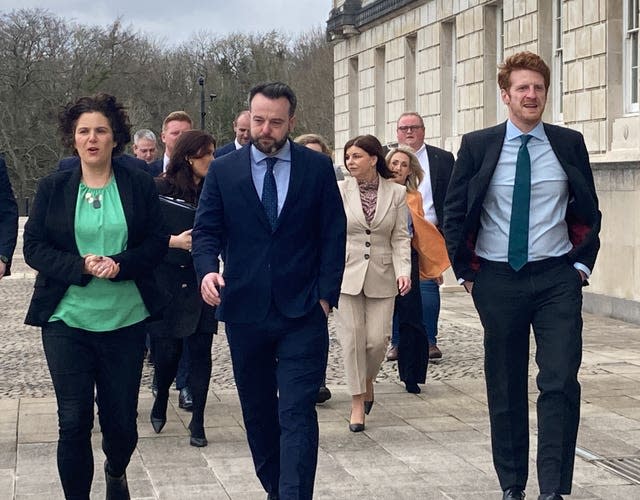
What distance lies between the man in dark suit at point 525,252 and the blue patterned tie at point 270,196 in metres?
0.86

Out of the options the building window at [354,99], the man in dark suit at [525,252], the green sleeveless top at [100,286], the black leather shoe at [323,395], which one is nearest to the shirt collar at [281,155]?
the green sleeveless top at [100,286]

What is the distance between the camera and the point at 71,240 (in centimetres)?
562

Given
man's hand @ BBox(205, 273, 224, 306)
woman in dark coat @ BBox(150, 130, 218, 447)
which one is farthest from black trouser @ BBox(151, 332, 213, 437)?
man's hand @ BBox(205, 273, 224, 306)

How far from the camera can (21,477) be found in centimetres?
678

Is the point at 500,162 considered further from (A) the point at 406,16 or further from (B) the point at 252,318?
(A) the point at 406,16

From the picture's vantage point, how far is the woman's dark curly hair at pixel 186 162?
8078 millimetres

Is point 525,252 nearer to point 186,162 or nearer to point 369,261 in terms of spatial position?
point 369,261

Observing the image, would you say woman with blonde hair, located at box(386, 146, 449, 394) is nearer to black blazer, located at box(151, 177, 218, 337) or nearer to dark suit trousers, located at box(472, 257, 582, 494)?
black blazer, located at box(151, 177, 218, 337)

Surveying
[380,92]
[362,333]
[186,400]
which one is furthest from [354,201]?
[380,92]

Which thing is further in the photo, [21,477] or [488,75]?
[488,75]

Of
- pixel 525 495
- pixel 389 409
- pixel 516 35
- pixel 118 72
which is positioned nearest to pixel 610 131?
pixel 516 35

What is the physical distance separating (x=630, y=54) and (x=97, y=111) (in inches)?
472

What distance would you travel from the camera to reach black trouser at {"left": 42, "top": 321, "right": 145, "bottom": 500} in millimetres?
5531

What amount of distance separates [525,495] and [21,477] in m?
2.47
